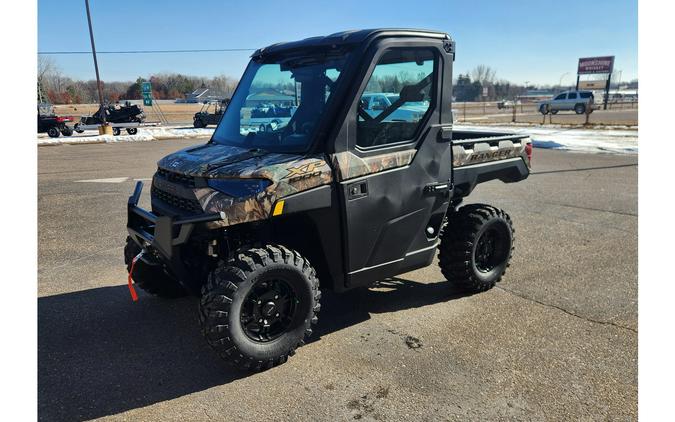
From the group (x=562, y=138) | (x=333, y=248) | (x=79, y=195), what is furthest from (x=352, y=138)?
(x=562, y=138)

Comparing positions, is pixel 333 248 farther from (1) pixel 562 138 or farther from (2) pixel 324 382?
(1) pixel 562 138

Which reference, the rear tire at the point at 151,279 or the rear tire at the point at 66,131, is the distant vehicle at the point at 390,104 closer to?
the rear tire at the point at 151,279

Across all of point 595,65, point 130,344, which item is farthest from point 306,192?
point 595,65

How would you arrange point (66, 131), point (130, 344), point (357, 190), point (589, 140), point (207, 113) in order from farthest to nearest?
1. point (207, 113)
2. point (66, 131)
3. point (589, 140)
4. point (130, 344)
5. point (357, 190)

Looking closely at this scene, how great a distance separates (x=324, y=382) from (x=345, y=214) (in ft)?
3.77

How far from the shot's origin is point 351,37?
3.50 m

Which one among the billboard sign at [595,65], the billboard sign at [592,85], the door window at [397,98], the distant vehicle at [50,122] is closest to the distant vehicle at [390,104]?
the door window at [397,98]

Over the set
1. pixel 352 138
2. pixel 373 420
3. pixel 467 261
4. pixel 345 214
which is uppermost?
pixel 352 138

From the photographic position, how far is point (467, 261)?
175 inches

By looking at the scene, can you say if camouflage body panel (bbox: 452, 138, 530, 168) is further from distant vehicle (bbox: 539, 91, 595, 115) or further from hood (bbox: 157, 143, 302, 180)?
distant vehicle (bbox: 539, 91, 595, 115)

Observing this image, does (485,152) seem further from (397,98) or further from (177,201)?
(177,201)

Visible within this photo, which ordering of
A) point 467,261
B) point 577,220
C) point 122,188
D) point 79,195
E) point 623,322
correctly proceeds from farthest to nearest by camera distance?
point 122,188 < point 79,195 < point 577,220 < point 467,261 < point 623,322

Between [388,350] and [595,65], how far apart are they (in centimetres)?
6102

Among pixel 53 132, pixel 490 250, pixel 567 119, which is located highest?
pixel 567 119
